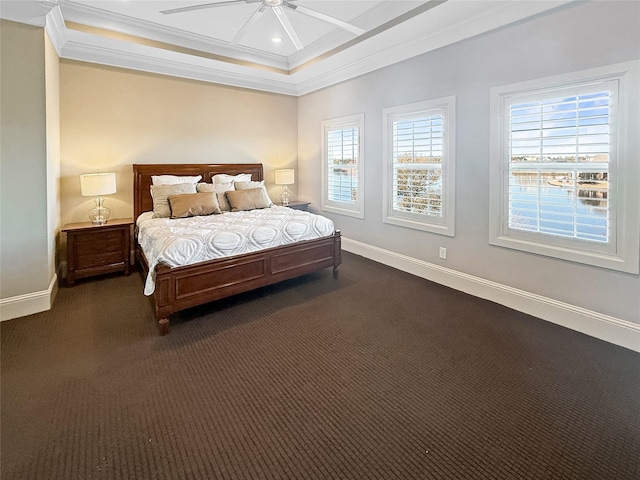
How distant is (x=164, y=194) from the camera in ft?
14.4

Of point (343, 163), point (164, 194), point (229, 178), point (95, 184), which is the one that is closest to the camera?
point (95, 184)

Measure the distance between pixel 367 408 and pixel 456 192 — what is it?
8.65ft

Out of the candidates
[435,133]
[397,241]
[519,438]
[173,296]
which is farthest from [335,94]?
[519,438]

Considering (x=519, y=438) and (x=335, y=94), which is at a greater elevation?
(x=335, y=94)

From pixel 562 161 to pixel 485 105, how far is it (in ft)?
Result: 3.06

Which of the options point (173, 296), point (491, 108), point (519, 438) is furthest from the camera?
point (491, 108)

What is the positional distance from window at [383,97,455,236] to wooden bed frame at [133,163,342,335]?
104 centimetres

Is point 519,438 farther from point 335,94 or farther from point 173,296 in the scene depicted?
point 335,94

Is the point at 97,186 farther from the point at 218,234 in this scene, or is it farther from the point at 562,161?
the point at 562,161

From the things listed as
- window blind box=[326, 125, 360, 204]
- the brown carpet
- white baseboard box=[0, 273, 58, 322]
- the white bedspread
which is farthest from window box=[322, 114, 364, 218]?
white baseboard box=[0, 273, 58, 322]

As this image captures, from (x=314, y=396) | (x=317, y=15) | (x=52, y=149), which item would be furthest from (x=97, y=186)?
(x=314, y=396)

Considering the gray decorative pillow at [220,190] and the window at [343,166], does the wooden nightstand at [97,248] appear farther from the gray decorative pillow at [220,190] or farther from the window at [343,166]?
the window at [343,166]

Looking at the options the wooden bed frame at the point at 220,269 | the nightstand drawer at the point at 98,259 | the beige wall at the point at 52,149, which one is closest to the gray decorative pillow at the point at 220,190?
the wooden bed frame at the point at 220,269

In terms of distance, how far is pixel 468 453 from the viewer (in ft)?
5.43
